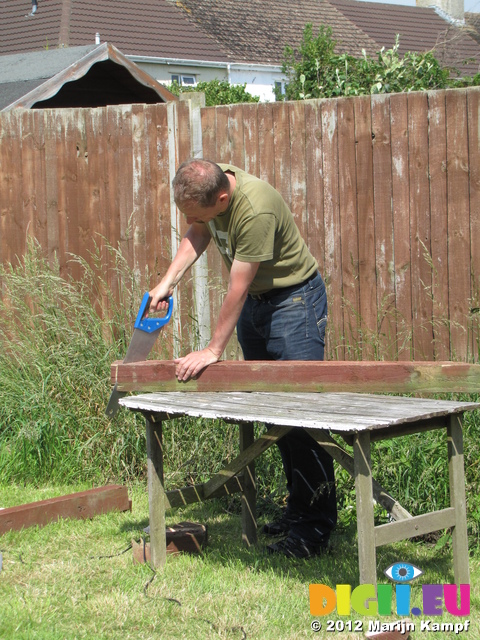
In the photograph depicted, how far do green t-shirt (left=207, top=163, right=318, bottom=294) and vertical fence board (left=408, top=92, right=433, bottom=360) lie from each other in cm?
126

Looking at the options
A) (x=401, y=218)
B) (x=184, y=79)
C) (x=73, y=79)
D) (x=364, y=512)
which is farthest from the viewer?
(x=184, y=79)

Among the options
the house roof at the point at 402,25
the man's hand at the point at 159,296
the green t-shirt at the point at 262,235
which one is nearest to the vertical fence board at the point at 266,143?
the green t-shirt at the point at 262,235

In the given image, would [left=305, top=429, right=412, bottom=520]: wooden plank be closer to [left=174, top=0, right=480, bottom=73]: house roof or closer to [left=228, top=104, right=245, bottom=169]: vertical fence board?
[left=228, top=104, right=245, bottom=169]: vertical fence board

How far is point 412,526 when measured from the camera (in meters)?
3.28

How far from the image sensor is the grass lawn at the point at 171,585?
318 centimetres

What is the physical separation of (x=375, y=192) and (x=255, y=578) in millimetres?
2667

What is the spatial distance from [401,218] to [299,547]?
89.2 inches

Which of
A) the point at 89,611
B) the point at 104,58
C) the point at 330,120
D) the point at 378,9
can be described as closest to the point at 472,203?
the point at 330,120

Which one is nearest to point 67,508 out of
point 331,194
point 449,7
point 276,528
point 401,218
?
point 276,528

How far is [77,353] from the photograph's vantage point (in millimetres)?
5332

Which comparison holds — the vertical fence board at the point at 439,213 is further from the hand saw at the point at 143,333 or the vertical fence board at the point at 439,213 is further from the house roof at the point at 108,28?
the house roof at the point at 108,28

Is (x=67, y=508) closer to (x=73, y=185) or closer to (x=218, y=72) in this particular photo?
(x=73, y=185)

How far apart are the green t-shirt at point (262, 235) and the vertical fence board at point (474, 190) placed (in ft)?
4.38

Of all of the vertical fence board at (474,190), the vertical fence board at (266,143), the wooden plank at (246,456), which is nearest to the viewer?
the wooden plank at (246,456)
